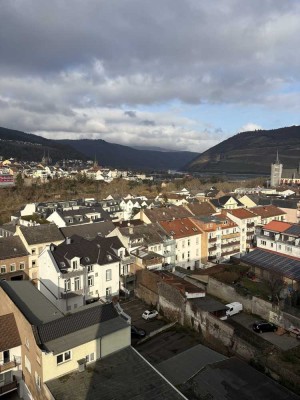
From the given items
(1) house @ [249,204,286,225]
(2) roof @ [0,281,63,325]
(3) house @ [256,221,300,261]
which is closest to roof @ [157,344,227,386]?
(2) roof @ [0,281,63,325]

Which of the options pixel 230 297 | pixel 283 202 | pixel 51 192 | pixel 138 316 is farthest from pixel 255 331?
pixel 51 192

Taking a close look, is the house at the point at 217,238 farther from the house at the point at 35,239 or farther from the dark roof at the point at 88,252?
the house at the point at 35,239

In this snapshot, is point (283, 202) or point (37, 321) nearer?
point (37, 321)

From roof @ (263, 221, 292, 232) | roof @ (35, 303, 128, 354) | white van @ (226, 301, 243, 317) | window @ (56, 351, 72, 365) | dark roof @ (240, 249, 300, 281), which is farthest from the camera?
roof @ (263, 221, 292, 232)

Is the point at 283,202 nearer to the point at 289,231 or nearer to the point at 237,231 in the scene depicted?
the point at 237,231

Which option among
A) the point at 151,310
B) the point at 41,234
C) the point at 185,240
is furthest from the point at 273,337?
the point at 41,234

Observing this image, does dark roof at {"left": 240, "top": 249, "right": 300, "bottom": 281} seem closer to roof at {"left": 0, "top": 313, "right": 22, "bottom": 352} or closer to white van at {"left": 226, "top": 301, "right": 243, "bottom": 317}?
white van at {"left": 226, "top": 301, "right": 243, "bottom": 317}

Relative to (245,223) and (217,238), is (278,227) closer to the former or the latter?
(245,223)

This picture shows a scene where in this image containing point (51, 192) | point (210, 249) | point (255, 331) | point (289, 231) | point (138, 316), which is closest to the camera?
point (255, 331)
